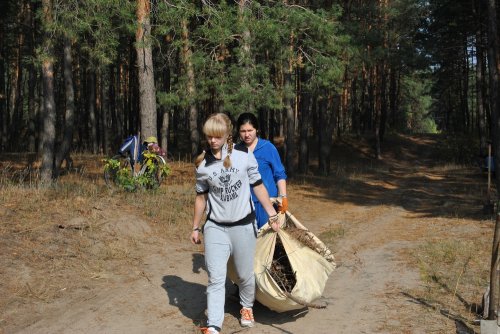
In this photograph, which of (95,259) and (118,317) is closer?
(118,317)

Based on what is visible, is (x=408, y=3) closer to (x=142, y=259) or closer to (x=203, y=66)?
(x=203, y=66)

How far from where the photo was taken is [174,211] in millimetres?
9758

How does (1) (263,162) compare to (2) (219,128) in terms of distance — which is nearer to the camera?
(2) (219,128)

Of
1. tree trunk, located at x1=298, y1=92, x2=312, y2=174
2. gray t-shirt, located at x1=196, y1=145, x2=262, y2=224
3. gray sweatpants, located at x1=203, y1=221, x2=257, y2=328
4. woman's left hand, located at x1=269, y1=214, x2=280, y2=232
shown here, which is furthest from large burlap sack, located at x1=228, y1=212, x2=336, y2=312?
tree trunk, located at x1=298, y1=92, x2=312, y2=174

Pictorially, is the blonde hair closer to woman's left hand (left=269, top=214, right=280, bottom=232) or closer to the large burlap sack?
woman's left hand (left=269, top=214, right=280, bottom=232)

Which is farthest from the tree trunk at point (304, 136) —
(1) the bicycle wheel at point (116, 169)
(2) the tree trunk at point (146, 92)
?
(1) the bicycle wheel at point (116, 169)

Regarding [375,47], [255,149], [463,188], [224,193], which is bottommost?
[463,188]

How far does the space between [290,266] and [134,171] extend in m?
6.29

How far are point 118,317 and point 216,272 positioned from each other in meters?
1.43

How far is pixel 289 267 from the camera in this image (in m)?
5.20

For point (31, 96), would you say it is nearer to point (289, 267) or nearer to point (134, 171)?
point (134, 171)

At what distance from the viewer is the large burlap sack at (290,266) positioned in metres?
4.76

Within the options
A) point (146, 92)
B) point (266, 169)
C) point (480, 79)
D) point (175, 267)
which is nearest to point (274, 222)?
point (266, 169)

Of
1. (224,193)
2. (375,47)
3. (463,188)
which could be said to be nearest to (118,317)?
(224,193)
